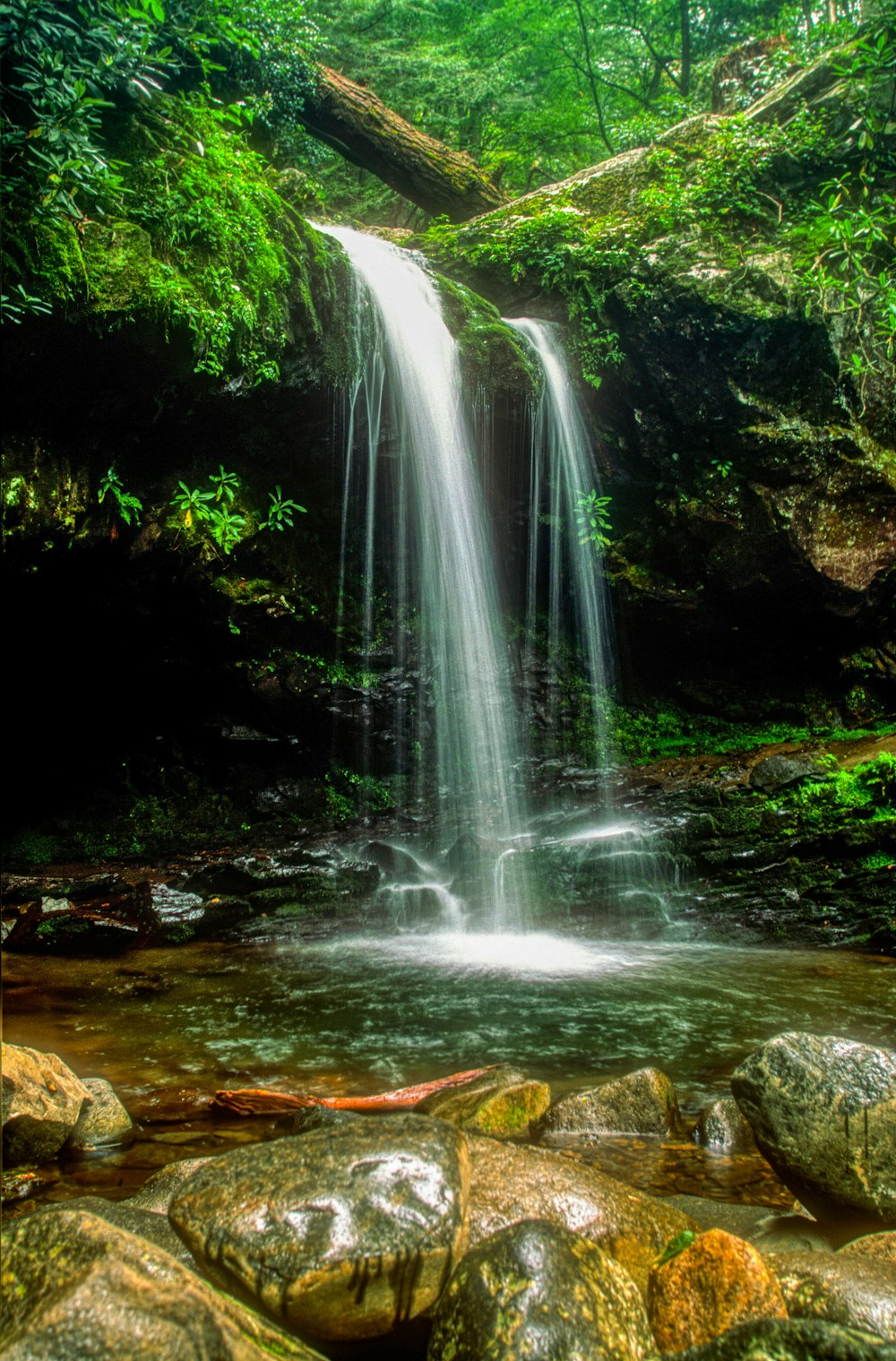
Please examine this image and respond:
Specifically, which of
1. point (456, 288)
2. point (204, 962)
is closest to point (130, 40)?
point (456, 288)

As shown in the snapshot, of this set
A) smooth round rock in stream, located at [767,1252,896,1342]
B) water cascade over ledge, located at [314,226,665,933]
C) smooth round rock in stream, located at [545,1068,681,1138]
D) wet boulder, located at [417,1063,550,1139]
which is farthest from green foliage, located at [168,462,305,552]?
smooth round rock in stream, located at [767,1252,896,1342]

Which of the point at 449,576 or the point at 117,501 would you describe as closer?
the point at 117,501

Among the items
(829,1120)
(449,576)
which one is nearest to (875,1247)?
(829,1120)

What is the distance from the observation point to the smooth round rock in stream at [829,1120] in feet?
8.26

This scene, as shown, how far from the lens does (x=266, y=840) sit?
894 centimetres

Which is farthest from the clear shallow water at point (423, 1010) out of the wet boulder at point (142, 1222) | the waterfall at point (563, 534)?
the waterfall at point (563, 534)

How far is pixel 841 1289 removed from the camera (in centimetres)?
187

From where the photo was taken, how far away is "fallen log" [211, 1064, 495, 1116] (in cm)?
344

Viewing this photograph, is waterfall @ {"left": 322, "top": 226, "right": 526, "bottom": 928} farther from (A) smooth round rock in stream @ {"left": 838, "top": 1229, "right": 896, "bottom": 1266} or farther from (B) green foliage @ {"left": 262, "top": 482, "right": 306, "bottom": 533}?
(A) smooth round rock in stream @ {"left": 838, "top": 1229, "right": 896, "bottom": 1266}

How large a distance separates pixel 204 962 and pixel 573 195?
41.8 ft

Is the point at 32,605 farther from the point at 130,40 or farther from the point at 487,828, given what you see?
the point at 487,828

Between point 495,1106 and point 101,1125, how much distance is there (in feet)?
5.79

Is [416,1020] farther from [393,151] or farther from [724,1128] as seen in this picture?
[393,151]

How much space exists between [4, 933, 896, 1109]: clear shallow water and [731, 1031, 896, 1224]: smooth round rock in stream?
3.22 feet
